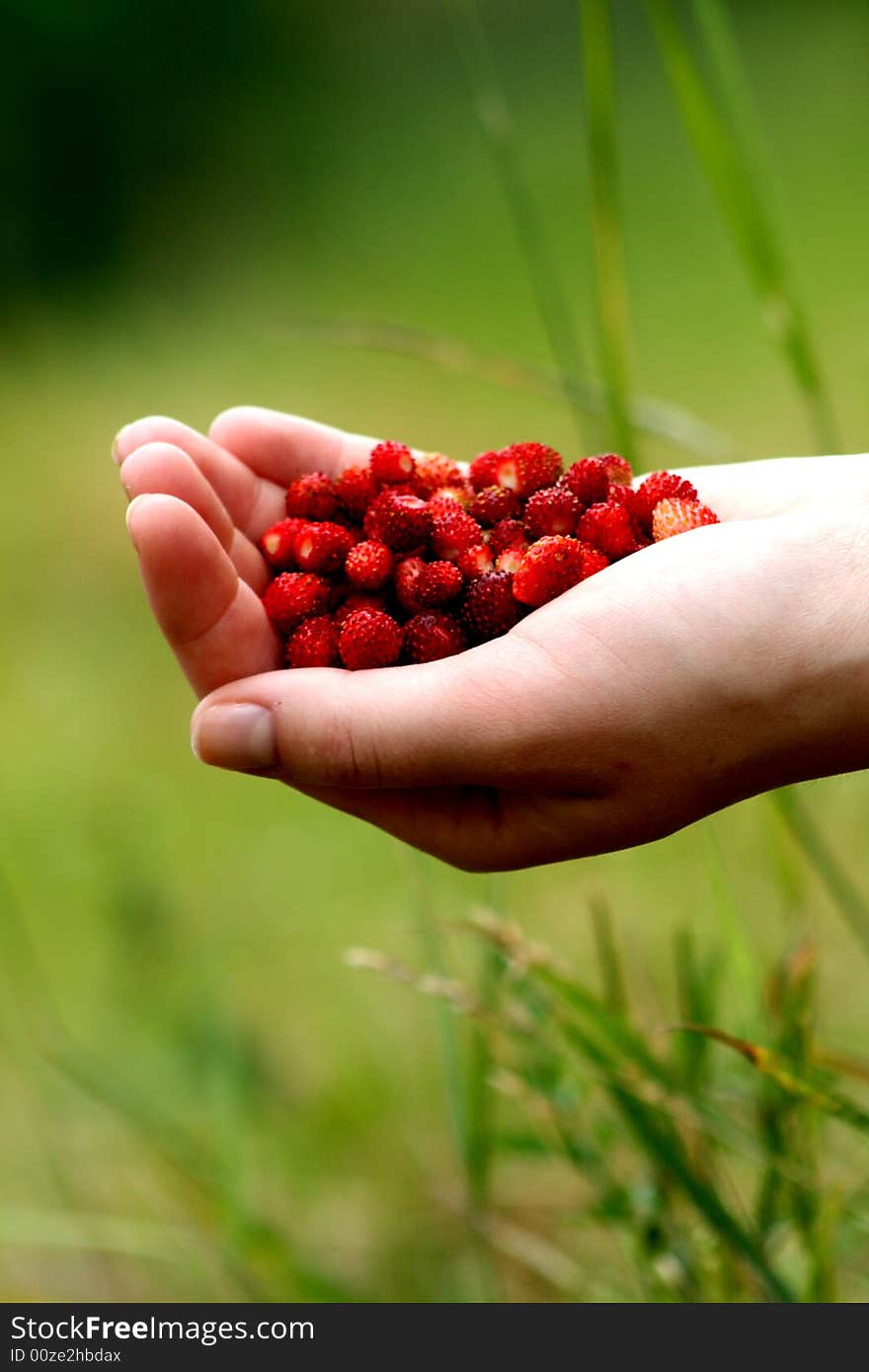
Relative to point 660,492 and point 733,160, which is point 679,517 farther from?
point 733,160

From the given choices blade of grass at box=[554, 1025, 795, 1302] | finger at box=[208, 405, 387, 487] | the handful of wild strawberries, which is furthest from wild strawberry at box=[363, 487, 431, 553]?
blade of grass at box=[554, 1025, 795, 1302]

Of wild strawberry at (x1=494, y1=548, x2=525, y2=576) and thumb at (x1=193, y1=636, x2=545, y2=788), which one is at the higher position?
wild strawberry at (x1=494, y1=548, x2=525, y2=576)

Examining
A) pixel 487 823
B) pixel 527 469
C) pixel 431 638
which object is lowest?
pixel 487 823

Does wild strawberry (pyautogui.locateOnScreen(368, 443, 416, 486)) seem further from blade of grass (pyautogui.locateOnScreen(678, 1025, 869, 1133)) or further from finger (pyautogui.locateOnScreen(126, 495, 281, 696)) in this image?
blade of grass (pyautogui.locateOnScreen(678, 1025, 869, 1133))

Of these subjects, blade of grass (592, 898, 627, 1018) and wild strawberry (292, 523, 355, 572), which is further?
wild strawberry (292, 523, 355, 572)

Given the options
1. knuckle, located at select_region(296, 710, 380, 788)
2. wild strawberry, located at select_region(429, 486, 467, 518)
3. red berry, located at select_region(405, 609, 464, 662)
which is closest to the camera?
knuckle, located at select_region(296, 710, 380, 788)

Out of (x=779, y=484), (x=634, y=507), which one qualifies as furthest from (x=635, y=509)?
(x=779, y=484)

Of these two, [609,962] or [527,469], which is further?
[527,469]
